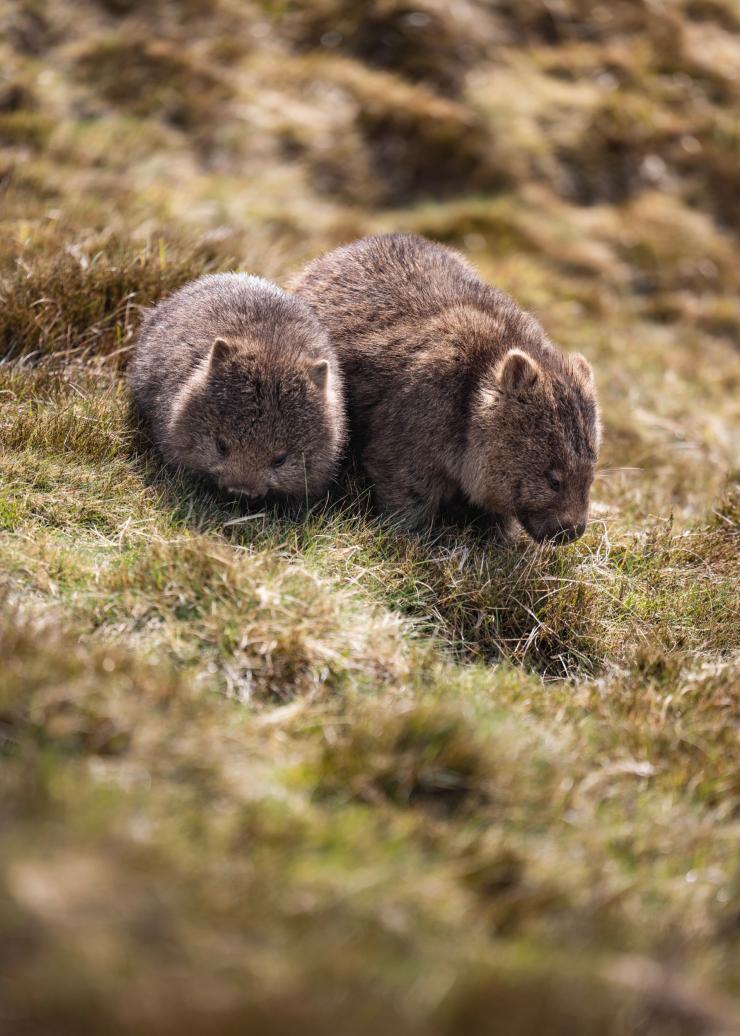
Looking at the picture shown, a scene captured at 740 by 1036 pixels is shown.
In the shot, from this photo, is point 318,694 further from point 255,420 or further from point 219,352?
point 219,352

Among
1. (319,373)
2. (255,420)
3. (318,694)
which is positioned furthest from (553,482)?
(318,694)

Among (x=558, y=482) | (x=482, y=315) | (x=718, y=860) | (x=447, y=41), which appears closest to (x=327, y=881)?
(x=718, y=860)

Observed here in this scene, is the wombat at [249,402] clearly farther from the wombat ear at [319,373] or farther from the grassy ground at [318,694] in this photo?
the grassy ground at [318,694]

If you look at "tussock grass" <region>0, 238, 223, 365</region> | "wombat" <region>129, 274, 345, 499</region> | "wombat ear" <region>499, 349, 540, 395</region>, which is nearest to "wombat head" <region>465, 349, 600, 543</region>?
"wombat ear" <region>499, 349, 540, 395</region>

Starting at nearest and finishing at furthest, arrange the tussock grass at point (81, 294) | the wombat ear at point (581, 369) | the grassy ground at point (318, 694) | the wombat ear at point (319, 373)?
the grassy ground at point (318, 694) → the wombat ear at point (319, 373) → the wombat ear at point (581, 369) → the tussock grass at point (81, 294)

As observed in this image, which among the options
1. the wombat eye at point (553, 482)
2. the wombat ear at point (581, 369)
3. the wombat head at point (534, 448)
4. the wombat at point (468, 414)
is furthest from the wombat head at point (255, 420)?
the wombat ear at point (581, 369)
